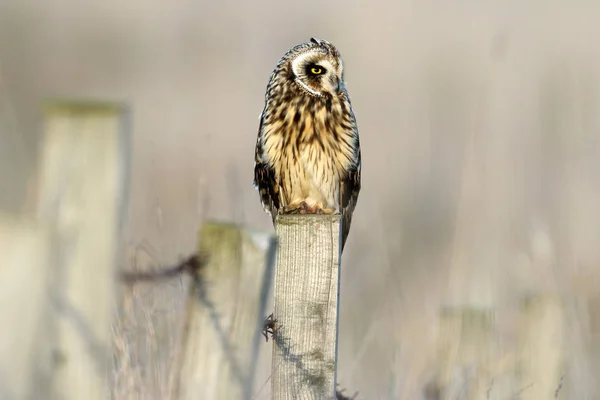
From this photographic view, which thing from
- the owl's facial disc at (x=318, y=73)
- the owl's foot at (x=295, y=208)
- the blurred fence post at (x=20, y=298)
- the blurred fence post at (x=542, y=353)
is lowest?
the blurred fence post at (x=542, y=353)

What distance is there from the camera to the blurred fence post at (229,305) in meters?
2.18

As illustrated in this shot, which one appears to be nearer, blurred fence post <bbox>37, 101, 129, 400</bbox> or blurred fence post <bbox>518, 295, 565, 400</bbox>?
blurred fence post <bbox>37, 101, 129, 400</bbox>

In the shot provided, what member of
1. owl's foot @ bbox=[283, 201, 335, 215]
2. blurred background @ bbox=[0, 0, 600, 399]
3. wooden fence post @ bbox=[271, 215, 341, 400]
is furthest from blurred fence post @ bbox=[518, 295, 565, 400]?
wooden fence post @ bbox=[271, 215, 341, 400]

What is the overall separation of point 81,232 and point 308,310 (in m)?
0.68

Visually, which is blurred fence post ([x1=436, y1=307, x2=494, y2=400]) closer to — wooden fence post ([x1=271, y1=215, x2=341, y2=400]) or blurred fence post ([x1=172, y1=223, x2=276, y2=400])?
wooden fence post ([x1=271, y1=215, x2=341, y2=400])

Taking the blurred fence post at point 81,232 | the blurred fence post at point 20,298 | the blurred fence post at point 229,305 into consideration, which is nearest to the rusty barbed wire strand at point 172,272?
the blurred fence post at point 229,305

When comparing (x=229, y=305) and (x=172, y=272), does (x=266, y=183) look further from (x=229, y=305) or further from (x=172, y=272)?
(x=229, y=305)

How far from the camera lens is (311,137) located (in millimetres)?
3986

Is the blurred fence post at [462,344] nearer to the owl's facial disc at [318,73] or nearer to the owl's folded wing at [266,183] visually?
the owl's folded wing at [266,183]

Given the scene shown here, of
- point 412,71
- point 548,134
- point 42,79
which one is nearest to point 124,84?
point 42,79

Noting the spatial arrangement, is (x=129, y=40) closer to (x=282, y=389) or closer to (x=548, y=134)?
(x=548, y=134)

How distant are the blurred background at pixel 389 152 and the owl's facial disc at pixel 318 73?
49 centimetres

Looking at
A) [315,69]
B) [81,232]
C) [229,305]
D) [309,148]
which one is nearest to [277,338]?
[229,305]

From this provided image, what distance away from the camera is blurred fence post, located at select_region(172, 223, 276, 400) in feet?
7.16
